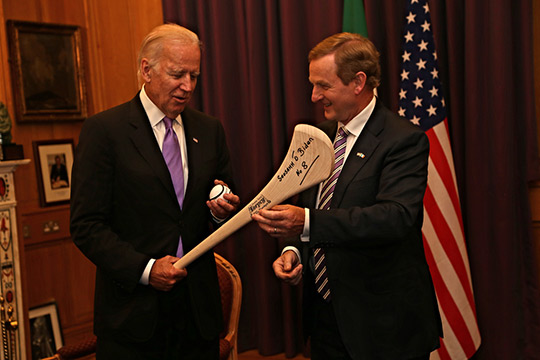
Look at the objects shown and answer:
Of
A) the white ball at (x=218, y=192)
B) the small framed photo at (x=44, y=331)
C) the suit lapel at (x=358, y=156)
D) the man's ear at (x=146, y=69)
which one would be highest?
the man's ear at (x=146, y=69)

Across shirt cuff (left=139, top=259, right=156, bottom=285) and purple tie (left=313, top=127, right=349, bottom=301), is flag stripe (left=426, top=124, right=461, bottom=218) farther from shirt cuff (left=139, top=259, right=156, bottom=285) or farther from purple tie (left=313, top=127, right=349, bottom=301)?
shirt cuff (left=139, top=259, right=156, bottom=285)

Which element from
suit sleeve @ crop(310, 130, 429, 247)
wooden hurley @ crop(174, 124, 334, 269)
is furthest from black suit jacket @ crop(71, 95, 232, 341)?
suit sleeve @ crop(310, 130, 429, 247)

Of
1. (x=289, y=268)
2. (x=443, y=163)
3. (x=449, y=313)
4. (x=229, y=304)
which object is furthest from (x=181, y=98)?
(x=449, y=313)

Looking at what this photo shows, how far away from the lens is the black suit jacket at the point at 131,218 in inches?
71.8

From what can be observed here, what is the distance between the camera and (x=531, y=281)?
2.98 m

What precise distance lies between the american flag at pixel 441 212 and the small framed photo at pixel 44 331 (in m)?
2.83

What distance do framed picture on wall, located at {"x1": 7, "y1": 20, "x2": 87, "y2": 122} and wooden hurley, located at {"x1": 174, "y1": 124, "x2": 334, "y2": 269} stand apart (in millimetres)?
3127

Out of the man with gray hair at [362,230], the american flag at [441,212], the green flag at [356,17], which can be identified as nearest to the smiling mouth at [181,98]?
the man with gray hair at [362,230]

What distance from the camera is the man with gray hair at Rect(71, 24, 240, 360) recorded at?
1825mm

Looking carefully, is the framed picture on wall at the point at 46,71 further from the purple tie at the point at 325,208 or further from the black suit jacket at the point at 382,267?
the black suit jacket at the point at 382,267

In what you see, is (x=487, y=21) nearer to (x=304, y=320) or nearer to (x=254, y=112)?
(x=254, y=112)

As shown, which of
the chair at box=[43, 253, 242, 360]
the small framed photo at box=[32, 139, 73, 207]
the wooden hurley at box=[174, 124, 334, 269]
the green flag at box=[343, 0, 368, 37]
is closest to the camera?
the wooden hurley at box=[174, 124, 334, 269]

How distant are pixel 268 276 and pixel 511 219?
170cm

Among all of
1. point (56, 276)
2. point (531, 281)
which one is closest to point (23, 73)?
point (56, 276)
